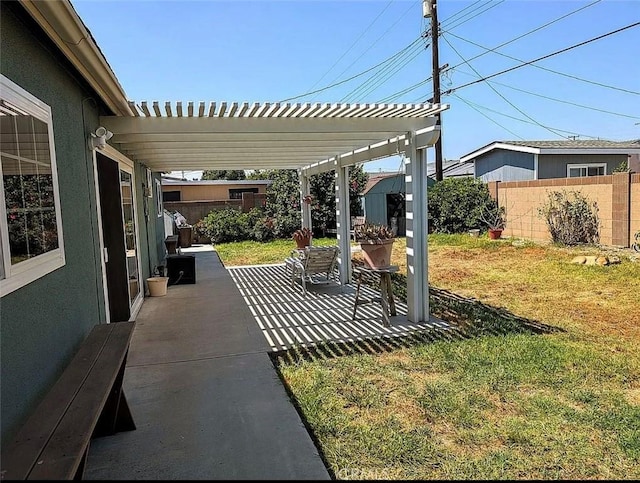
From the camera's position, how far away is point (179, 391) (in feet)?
12.0

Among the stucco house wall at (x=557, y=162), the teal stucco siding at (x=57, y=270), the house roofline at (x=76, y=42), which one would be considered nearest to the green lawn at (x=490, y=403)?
the teal stucco siding at (x=57, y=270)

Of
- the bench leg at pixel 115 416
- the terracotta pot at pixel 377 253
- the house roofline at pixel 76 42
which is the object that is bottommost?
the bench leg at pixel 115 416

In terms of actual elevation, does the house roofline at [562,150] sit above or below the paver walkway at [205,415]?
above

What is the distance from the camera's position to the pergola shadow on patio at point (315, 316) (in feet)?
17.0

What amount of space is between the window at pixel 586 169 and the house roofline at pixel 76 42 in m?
16.2

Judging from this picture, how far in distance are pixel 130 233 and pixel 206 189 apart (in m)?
16.9

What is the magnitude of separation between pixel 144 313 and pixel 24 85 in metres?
4.48

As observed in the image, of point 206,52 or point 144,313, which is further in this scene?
point 206,52

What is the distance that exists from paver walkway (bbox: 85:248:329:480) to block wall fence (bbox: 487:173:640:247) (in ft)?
32.4

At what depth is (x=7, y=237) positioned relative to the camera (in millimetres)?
2215

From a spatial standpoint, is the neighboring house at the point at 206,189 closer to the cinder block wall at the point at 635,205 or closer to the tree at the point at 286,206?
the tree at the point at 286,206

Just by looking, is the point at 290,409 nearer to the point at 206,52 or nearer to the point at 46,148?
the point at 46,148

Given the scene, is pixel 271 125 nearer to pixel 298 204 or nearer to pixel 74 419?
pixel 74 419

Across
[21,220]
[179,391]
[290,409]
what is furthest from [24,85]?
[290,409]
